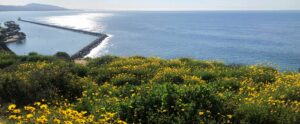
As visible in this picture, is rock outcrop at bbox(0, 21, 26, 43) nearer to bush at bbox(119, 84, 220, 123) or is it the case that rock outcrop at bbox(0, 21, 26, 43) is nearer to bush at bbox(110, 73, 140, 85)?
bush at bbox(110, 73, 140, 85)

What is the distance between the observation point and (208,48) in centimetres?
9631

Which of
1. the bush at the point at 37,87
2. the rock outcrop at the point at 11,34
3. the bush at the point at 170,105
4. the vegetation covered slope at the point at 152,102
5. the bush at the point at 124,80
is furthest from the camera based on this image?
the rock outcrop at the point at 11,34

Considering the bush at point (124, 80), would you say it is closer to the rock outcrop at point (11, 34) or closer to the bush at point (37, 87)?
the bush at point (37, 87)

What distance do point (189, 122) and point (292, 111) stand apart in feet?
6.98

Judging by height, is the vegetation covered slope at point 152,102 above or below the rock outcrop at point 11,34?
above

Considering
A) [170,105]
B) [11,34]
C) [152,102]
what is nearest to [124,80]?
[152,102]

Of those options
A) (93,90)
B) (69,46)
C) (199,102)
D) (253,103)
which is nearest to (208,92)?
(199,102)

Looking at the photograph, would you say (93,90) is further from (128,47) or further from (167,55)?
(128,47)

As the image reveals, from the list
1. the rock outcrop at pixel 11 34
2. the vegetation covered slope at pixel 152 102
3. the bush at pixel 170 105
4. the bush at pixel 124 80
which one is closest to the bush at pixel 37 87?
the vegetation covered slope at pixel 152 102

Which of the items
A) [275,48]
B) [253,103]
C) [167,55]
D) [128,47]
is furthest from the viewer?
[128,47]

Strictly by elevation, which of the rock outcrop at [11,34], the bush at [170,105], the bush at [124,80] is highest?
the bush at [170,105]

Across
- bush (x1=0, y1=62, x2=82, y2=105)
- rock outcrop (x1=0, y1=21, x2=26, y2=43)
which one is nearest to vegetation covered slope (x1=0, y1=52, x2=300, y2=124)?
bush (x1=0, y1=62, x2=82, y2=105)

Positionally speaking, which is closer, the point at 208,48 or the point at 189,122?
the point at 189,122

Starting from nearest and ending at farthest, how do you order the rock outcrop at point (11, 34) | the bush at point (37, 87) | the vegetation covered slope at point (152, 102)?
the vegetation covered slope at point (152, 102) < the bush at point (37, 87) < the rock outcrop at point (11, 34)
